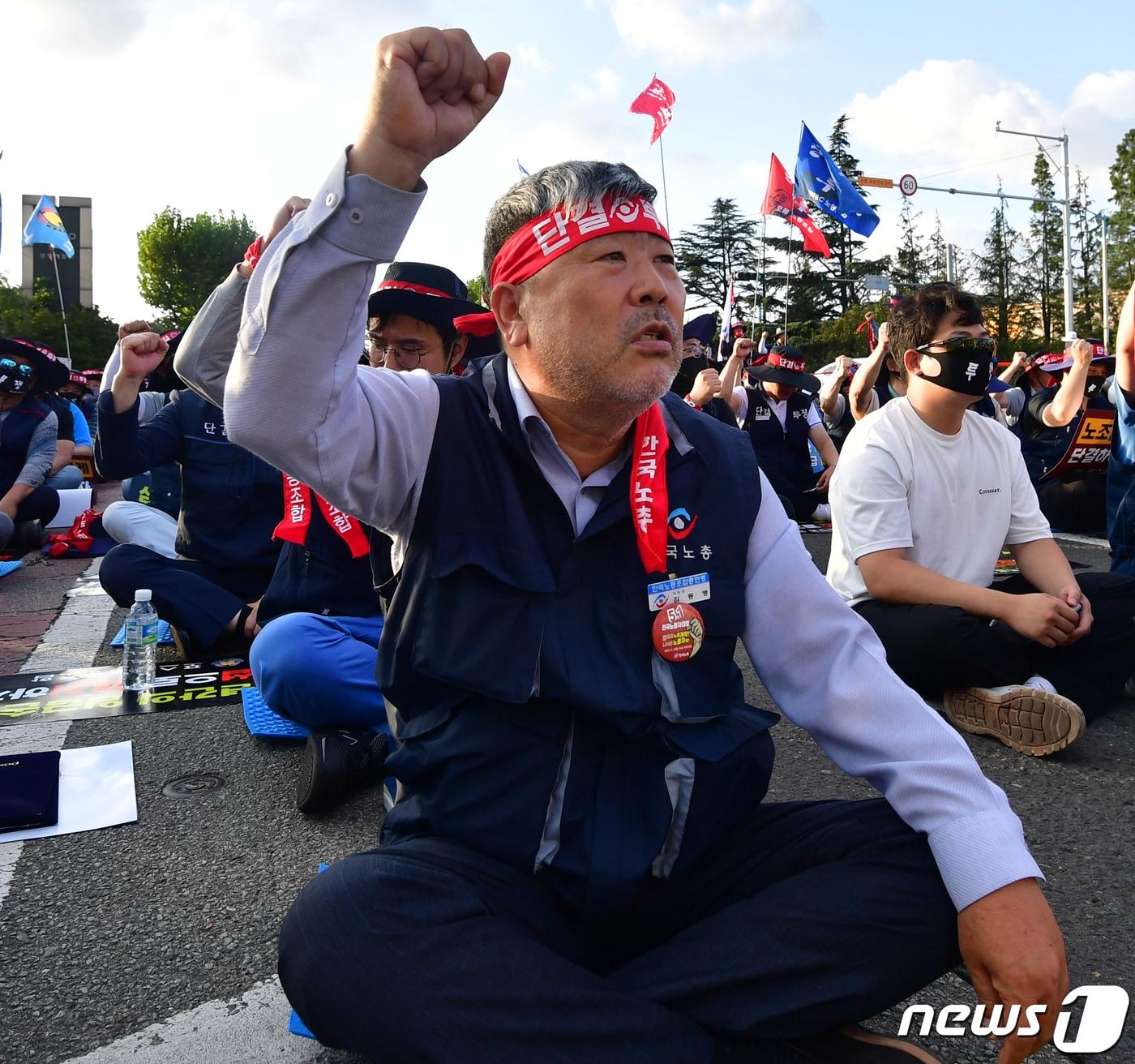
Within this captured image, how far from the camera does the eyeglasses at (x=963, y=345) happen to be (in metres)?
3.80

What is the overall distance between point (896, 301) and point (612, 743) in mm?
3135

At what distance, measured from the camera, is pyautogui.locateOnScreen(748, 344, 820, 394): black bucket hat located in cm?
890

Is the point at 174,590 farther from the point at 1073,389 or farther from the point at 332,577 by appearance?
the point at 1073,389

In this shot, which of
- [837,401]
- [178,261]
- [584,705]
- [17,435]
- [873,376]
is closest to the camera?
[584,705]

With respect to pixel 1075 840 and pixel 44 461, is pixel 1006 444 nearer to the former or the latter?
pixel 1075 840

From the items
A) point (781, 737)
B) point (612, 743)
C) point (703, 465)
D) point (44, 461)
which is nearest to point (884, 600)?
point (781, 737)

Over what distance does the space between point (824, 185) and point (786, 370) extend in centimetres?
706

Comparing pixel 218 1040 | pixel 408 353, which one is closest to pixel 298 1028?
pixel 218 1040

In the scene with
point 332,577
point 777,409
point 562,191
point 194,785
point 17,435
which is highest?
point 562,191

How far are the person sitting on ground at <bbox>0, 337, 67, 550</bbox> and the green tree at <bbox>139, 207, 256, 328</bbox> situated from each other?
50.1 m

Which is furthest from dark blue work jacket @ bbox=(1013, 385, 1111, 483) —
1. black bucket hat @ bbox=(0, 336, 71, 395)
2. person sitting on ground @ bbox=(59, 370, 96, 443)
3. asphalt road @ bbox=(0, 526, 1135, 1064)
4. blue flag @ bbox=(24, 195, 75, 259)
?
blue flag @ bbox=(24, 195, 75, 259)

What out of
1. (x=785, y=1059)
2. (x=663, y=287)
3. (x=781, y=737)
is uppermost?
(x=663, y=287)

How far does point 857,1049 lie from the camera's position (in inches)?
61.1

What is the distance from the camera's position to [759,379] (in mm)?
9039
